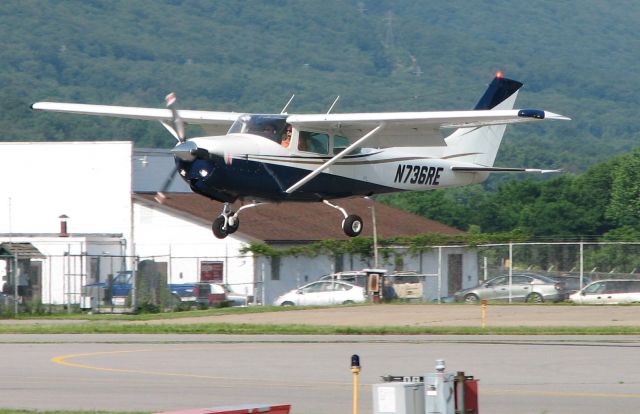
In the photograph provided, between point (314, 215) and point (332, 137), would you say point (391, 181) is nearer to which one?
point (332, 137)

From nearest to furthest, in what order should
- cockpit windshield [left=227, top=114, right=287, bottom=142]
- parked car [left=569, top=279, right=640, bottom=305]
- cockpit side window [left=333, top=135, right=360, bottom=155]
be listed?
cockpit windshield [left=227, top=114, right=287, bottom=142], cockpit side window [left=333, top=135, right=360, bottom=155], parked car [left=569, top=279, right=640, bottom=305]

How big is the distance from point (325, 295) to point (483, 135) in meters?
13.0

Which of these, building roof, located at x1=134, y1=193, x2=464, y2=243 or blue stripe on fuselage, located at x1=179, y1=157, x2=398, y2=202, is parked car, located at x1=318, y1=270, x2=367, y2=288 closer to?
building roof, located at x1=134, y1=193, x2=464, y2=243

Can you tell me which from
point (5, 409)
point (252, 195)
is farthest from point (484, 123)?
point (5, 409)

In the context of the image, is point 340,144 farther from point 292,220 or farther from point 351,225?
point 292,220

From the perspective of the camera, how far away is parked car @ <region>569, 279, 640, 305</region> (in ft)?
128

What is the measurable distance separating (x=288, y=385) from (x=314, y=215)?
36.4m

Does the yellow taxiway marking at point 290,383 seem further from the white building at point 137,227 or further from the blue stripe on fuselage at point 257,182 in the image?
the white building at point 137,227

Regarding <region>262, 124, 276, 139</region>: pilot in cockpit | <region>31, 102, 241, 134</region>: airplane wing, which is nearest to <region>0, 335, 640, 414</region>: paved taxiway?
<region>262, 124, 276, 139</region>: pilot in cockpit

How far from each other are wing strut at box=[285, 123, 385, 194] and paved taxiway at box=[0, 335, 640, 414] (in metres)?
3.32

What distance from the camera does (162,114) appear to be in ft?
98.5

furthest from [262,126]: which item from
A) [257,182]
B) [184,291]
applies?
[184,291]

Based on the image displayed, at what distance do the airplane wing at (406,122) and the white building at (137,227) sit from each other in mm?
17780

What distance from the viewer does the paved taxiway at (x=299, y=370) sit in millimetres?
17672
